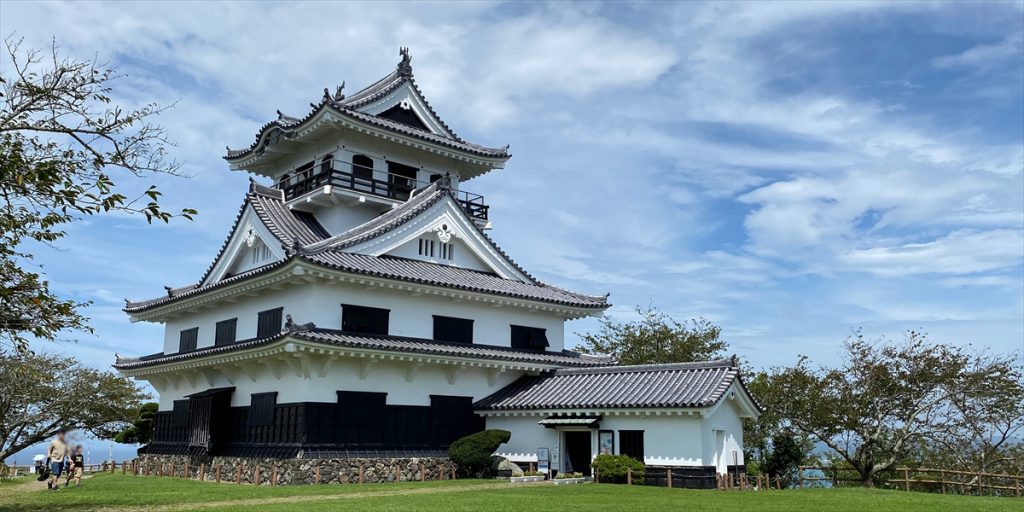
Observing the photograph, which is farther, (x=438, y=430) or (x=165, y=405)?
(x=165, y=405)

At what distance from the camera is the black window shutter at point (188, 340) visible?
3488 cm

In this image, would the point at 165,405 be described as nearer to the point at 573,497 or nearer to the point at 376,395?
the point at 376,395

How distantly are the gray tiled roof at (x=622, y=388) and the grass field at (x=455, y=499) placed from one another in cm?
296

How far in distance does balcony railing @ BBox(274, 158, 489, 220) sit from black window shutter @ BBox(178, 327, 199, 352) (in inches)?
272

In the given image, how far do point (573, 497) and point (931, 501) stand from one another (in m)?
9.81

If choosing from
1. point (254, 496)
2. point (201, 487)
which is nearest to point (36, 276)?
point (254, 496)

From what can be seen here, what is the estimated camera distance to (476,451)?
27938mm

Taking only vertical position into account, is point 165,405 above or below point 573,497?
above

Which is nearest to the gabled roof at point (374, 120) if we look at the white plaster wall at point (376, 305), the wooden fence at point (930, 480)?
the white plaster wall at point (376, 305)

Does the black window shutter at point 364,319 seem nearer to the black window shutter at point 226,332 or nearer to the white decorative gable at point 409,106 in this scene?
the black window shutter at point 226,332

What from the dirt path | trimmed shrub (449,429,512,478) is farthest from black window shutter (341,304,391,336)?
the dirt path

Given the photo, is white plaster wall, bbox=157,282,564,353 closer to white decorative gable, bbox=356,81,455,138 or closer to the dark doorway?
the dark doorway

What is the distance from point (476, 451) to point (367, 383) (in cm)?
435

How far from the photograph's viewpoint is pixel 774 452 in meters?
33.5
